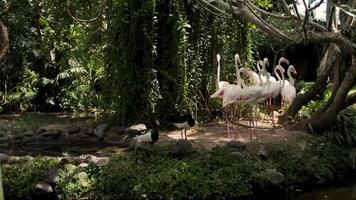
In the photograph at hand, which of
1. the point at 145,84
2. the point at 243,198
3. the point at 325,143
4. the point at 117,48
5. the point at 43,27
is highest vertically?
the point at 43,27

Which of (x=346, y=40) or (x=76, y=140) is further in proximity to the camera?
(x=76, y=140)

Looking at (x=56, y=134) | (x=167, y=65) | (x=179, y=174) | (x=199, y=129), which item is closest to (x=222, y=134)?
(x=199, y=129)

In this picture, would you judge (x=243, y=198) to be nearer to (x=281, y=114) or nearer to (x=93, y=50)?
(x=281, y=114)

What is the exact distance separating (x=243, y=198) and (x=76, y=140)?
3936mm

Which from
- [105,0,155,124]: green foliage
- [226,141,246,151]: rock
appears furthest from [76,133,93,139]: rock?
[226,141,246,151]: rock

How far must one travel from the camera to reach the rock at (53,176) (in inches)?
290

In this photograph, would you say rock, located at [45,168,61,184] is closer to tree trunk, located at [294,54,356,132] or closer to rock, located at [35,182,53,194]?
rock, located at [35,182,53,194]

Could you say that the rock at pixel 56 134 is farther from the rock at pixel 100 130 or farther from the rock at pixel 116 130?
the rock at pixel 116 130

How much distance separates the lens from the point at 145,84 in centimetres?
1025

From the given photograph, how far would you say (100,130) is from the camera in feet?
32.7

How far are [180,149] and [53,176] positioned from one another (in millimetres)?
1854

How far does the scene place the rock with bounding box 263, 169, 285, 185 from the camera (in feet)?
24.4

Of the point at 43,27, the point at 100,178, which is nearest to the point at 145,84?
the point at 100,178

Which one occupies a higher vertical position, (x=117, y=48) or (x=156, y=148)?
(x=117, y=48)
